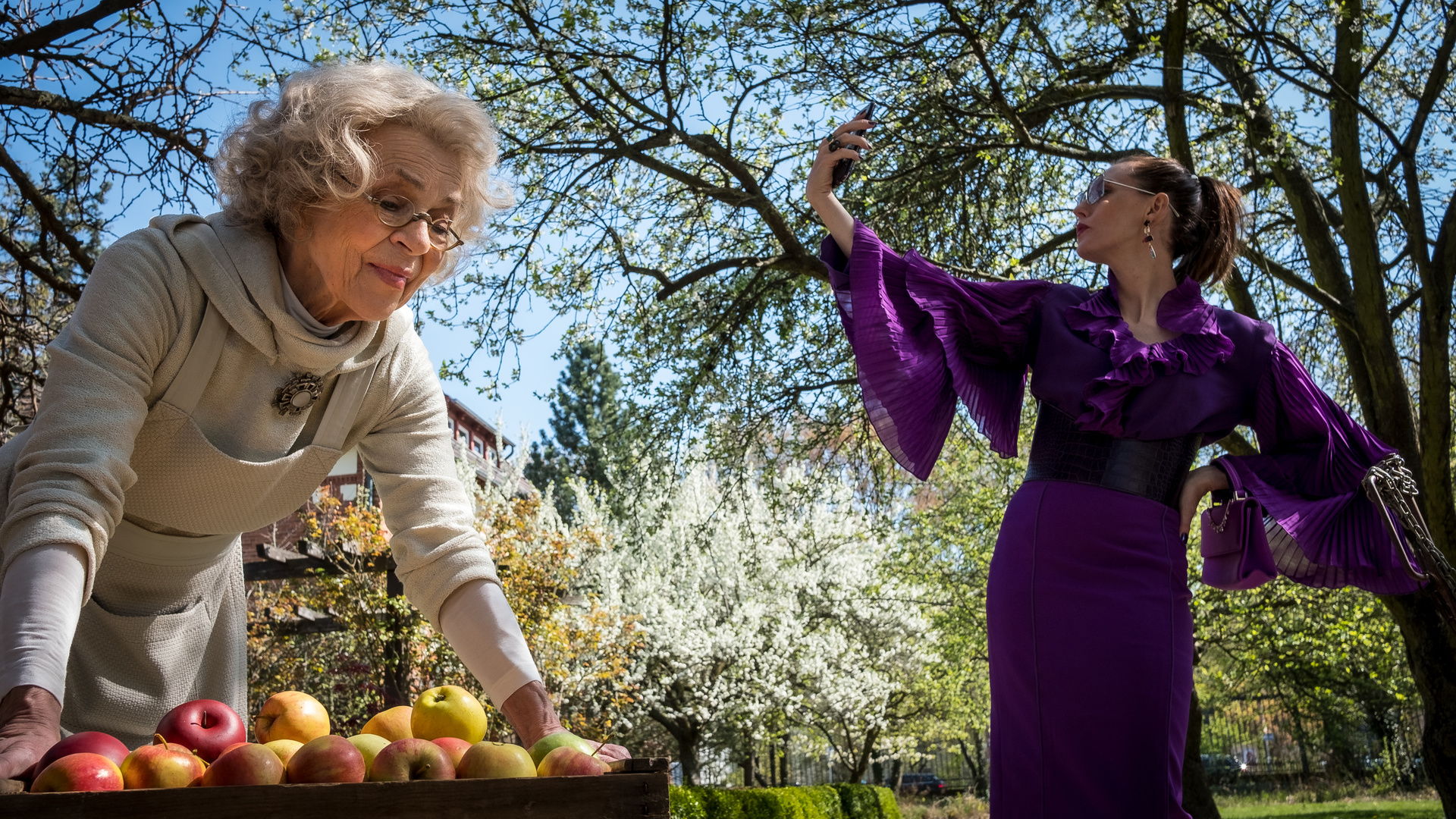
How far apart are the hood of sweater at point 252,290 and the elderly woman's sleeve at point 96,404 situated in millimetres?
37

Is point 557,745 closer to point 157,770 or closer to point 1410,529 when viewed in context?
point 157,770

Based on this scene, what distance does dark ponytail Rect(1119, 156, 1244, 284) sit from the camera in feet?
9.16

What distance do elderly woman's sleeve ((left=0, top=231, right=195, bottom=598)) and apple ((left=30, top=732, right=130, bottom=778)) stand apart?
29 cm

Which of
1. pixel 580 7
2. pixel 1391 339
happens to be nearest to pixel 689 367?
pixel 580 7

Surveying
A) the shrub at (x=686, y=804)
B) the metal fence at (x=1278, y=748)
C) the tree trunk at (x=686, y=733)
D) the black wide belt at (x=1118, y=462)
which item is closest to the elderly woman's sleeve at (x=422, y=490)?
the black wide belt at (x=1118, y=462)

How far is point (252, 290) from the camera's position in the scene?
165cm

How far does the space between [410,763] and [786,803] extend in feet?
36.2

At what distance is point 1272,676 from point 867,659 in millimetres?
6691

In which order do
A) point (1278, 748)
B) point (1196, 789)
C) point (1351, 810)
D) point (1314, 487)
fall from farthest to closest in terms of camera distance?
point (1278, 748) → point (1351, 810) → point (1196, 789) → point (1314, 487)

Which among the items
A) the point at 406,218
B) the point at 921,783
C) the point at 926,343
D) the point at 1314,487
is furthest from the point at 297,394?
the point at 921,783

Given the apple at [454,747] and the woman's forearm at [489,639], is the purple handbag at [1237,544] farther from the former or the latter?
the apple at [454,747]

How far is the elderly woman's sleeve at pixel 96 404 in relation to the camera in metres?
1.30

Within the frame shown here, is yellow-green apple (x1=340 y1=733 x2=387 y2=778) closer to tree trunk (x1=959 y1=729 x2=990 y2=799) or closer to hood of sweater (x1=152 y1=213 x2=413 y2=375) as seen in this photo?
hood of sweater (x1=152 y1=213 x2=413 y2=375)

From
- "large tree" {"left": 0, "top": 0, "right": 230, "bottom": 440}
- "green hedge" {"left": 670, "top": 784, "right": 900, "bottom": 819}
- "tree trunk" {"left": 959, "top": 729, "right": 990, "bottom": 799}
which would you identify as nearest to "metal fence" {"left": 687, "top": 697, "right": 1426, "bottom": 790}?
"tree trunk" {"left": 959, "top": 729, "right": 990, "bottom": 799}
